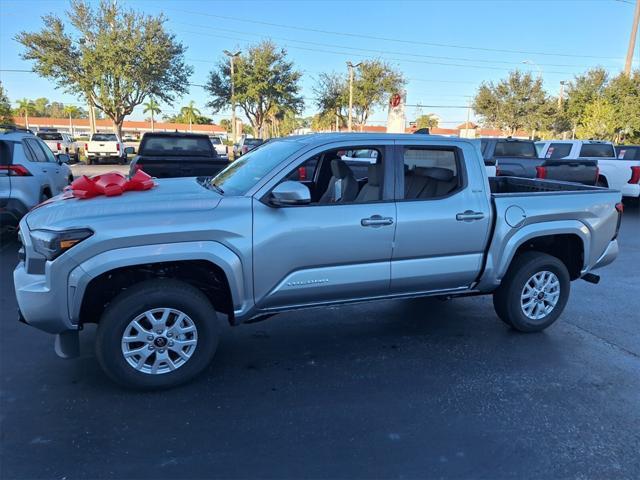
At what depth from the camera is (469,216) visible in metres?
4.16

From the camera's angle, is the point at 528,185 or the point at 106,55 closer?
the point at 528,185

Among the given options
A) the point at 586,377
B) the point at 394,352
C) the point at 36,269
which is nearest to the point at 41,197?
the point at 36,269

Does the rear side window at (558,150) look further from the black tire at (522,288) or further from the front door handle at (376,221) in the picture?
the front door handle at (376,221)

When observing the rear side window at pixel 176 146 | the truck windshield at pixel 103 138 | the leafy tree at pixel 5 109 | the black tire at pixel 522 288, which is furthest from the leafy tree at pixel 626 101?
the leafy tree at pixel 5 109

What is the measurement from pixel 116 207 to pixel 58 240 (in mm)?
421

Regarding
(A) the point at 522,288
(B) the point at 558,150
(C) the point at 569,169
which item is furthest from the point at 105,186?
(B) the point at 558,150

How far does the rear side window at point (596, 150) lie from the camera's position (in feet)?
45.4

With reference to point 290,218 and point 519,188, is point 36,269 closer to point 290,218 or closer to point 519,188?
point 290,218

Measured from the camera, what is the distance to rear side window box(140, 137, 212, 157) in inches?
418

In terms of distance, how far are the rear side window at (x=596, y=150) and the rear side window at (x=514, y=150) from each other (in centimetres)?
134

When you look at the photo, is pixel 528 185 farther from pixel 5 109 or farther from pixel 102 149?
pixel 5 109

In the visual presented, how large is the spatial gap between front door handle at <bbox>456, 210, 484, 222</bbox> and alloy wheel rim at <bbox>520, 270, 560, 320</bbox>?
0.88m

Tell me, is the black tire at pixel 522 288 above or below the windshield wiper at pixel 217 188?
below

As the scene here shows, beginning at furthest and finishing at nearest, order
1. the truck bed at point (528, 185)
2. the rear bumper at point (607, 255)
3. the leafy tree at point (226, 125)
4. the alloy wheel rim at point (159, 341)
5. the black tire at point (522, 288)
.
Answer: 1. the leafy tree at point (226, 125)
2. the truck bed at point (528, 185)
3. the rear bumper at point (607, 255)
4. the black tire at point (522, 288)
5. the alloy wheel rim at point (159, 341)
